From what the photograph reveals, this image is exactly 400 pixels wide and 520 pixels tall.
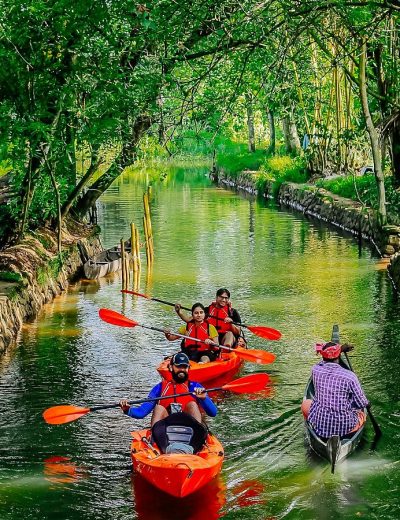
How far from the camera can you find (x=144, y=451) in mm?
12000

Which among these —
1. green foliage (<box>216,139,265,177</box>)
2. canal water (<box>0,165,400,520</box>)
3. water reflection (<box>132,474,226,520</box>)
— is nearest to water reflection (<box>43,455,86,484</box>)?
canal water (<box>0,165,400,520</box>)

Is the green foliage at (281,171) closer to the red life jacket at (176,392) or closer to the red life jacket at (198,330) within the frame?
the red life jacket at (198,330)

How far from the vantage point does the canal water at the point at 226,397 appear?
1192cm

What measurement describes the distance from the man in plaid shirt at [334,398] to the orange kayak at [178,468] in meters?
1.44

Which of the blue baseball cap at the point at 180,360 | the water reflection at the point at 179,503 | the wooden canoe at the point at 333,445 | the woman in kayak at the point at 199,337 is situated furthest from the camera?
the woman in kayak at the point at 199,337

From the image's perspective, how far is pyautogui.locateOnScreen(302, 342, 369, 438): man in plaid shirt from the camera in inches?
492

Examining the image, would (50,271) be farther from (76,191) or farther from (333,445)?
(333,445)

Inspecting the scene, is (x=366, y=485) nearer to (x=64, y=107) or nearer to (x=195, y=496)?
(x=195, y=496)

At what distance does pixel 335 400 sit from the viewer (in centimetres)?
1256

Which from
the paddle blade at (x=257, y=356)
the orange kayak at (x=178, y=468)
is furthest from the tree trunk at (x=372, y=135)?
the orange kayak at (x=178, y=468)

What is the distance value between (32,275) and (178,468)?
12.1 metres

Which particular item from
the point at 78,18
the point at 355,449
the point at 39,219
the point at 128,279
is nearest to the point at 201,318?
the point at 355,449

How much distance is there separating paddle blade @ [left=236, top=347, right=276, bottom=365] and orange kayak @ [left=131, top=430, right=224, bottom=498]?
4.64 metres

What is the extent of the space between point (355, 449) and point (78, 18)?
36.0 ft
